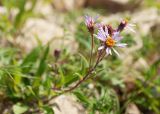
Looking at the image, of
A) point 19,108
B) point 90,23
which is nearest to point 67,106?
point 19,108

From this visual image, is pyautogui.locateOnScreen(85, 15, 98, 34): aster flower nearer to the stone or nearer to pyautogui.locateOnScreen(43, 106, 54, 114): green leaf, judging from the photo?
pyautogui.locateOnScreen(43, 106, 54, 114): green leaf

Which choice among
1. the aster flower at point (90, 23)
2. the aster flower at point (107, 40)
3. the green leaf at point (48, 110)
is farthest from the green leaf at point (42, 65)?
the aster flower at point (107, 40)

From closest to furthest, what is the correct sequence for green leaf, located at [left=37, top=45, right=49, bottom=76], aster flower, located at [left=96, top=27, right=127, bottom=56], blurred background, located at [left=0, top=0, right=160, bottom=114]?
aster flower, located at [left=96, top=27, right=127, bottom=56] < blurred background, located at [left=0, top=0, right=160, bottom=114] < green leaf, located at [left=37, top=45, right=49, bottom=76]

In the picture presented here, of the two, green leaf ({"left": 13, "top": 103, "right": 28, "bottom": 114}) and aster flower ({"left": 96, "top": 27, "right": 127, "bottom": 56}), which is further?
green leaf ({"left": 13, "top": 103, "right": 28, "bottom": 114})

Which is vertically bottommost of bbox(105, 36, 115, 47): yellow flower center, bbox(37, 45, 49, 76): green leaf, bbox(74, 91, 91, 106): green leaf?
bbox(74, 91, 91, 106): green leaf

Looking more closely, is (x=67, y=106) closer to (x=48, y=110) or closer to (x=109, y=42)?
(x=48, y=110)

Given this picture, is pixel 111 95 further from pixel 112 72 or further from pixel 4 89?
pixel 4 89

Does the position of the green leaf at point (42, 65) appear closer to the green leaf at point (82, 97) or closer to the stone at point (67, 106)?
the stone at point (67, 106)

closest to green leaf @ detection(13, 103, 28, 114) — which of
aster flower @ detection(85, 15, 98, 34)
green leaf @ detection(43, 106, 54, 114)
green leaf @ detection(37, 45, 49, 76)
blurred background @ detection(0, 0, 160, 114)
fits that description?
blurred background @ detection(0, 0, 160, 114)
